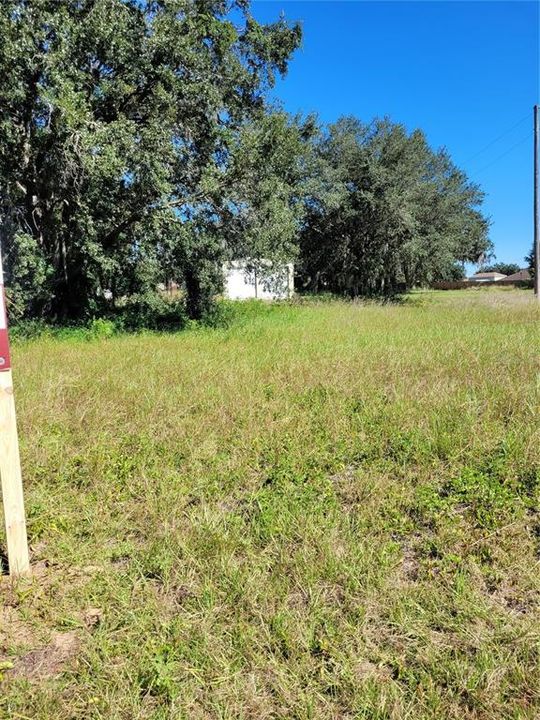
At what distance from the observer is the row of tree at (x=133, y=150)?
846 centimetres

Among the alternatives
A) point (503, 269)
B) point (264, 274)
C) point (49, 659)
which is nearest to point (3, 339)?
point (49, 659)

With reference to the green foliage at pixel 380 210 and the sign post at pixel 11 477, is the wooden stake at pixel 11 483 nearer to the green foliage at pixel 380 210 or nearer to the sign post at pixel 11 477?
the sign post at pixel 11 477

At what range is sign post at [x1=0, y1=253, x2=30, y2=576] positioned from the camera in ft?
7.57

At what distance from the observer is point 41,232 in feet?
34.3

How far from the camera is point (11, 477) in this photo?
2361 millimetres

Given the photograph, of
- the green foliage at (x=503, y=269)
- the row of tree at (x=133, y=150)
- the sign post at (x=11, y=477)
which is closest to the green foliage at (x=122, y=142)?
the row of tree at (x=133, y=150)

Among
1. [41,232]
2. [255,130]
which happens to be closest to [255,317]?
[255,130]

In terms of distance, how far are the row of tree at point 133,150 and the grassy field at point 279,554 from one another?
576 cm

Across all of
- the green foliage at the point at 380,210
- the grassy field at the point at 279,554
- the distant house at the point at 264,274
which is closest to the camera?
the grassy field at the point at 279,554

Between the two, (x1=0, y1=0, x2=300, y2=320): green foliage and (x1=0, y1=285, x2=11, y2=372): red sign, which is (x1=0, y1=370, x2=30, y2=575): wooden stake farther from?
(x1=0, y1=0, x2=300, y2=320): green foliage

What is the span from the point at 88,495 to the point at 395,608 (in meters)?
2.14

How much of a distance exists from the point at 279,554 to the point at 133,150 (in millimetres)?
8586

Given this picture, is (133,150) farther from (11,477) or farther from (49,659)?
(49,659)

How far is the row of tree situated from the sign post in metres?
7.41
